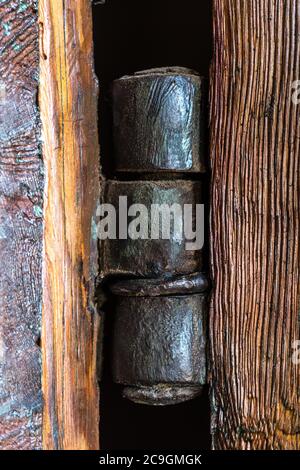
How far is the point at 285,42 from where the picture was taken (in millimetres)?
951

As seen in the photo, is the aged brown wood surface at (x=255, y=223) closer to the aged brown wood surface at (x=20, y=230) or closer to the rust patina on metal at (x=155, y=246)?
the rust patina on metal at (x=155, y=246)

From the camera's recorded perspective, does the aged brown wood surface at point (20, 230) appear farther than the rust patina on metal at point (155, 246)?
No

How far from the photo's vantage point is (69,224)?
3.14 feet

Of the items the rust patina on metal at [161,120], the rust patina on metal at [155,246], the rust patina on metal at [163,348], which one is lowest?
the rust patina on metal at [163,348]

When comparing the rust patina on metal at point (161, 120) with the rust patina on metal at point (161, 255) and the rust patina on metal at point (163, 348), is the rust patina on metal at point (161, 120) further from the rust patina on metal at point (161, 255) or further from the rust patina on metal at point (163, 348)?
the rust patina on metal at point (163, 348)

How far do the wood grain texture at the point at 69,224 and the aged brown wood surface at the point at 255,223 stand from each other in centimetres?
19

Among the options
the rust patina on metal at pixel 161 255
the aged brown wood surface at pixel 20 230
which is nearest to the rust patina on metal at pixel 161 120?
the rust patina on metal at pixel 161 255

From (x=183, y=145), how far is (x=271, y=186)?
0.14 metres

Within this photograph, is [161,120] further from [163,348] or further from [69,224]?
[163,348]

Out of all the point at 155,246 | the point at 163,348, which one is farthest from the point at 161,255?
the point at 163,348

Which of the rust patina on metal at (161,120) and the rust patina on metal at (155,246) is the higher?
the rust patina on metal at (161,120)

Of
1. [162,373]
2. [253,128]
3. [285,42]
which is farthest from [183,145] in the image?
[162,373]

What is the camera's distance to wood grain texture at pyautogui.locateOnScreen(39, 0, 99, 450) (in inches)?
35.2

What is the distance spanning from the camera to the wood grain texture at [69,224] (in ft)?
2.94
